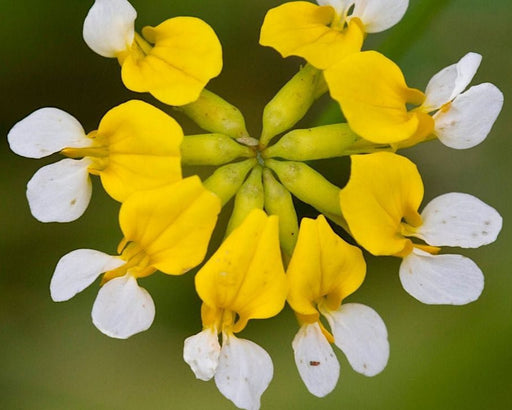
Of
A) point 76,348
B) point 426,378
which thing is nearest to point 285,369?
point 426,378

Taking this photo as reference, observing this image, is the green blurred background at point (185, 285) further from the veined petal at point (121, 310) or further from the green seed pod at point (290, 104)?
the veined petal at point (121, 310)

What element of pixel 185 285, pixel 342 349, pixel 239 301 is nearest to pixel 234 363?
pixel 239 301

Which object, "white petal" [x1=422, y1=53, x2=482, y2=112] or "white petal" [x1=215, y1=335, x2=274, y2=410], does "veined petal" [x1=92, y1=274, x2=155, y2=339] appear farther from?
"white petal" [x1=422, y1=53, x2=482, y2=112]

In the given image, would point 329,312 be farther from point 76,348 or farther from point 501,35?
point 501,35

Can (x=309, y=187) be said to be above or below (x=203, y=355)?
above

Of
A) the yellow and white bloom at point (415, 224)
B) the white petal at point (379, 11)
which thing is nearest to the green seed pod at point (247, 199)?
the yellow and white bloom at point (415, 224)

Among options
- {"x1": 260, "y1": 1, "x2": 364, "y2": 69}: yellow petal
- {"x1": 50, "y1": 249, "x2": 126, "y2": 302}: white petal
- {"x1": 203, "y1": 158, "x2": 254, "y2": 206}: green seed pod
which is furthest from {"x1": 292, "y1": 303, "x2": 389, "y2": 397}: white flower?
{"x1": 260, "y1": 1, "x2": 364, "y2": 69}: yellow petal

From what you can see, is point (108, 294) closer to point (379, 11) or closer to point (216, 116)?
point (216, 116)
